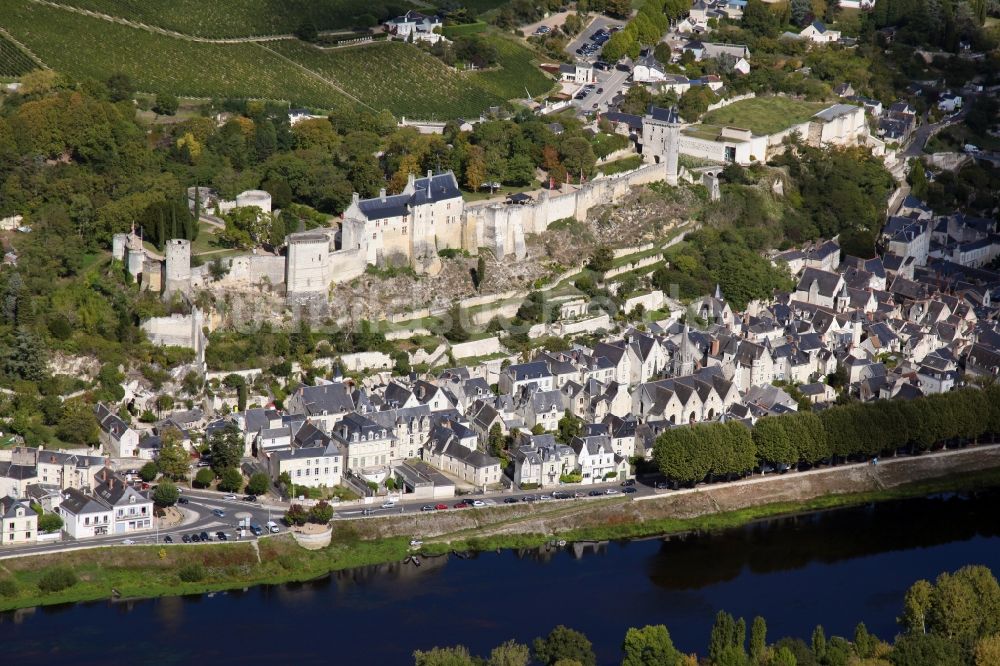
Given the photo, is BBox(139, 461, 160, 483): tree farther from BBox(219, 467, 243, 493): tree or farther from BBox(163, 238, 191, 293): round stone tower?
BBox(163, 238, 191, 293): round stone tower

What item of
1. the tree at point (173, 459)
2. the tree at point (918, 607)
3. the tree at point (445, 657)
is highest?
the tree at point (173, 459)

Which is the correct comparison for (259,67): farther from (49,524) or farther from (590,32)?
(49,524)

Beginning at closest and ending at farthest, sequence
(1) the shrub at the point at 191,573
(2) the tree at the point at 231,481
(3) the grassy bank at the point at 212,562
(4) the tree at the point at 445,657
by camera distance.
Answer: (4) the tree at the point at 445,657 → (3) the grassy bank at the point at 212,562 → (1) the shrub at the point at 191,573 → (2) the tree at the point at 231,481

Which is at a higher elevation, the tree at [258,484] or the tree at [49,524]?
the tree at [258,484]

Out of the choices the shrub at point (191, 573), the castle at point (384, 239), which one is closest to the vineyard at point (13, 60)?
the castle at point (384, 239)

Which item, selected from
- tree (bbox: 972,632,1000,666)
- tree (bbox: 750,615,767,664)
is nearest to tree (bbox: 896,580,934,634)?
tree (bbox: 972,632,1000,666)

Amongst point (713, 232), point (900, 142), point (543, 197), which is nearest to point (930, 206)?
point (900, 142)

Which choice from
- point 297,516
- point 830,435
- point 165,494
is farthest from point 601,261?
point 165,494

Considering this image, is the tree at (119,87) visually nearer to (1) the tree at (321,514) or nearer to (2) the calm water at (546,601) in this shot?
(1) the tree at (321,514)
